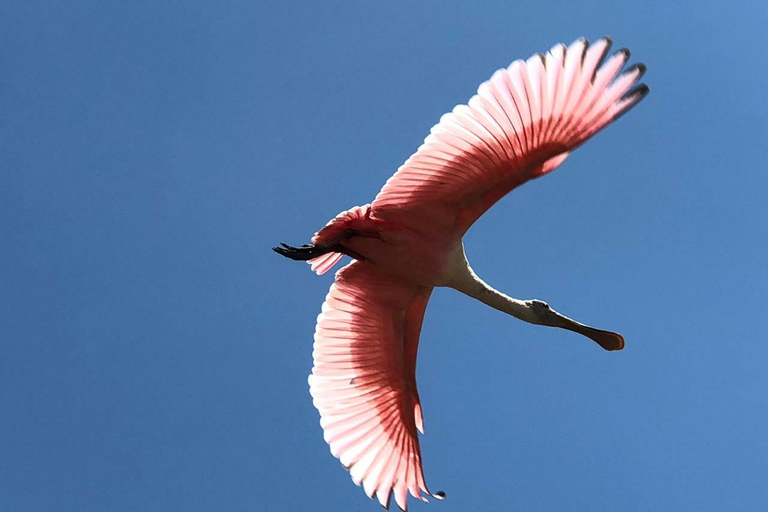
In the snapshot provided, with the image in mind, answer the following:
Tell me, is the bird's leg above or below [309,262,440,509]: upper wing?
above

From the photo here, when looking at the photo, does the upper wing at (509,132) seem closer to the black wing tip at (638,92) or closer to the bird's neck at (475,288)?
the black wing tip at (638,92)

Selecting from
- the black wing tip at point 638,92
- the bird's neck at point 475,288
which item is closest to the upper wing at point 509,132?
the black wing tip at point 638,92

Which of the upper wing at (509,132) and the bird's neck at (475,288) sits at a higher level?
the upper wing at (509,132)

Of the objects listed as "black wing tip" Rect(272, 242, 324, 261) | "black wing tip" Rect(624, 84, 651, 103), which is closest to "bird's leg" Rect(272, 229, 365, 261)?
"black wing tip" Rect(272, 242, 324, 261)

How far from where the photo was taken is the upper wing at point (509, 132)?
7.82 metres

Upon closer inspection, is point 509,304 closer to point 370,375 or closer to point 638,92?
point 370,375

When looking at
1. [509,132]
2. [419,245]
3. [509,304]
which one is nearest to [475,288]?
[509,304]

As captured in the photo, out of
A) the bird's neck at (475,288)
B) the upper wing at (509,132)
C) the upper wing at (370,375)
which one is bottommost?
the upper wing at (370,375)

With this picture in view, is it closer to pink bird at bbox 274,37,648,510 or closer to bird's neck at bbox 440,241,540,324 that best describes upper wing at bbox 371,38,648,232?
pink bird at bbox 274,37,648,510

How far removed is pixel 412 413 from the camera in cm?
1015

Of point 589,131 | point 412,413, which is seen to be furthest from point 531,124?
point 412,413

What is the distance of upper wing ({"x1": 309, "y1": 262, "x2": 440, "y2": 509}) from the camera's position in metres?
9.76

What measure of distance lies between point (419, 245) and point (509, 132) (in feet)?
4.85

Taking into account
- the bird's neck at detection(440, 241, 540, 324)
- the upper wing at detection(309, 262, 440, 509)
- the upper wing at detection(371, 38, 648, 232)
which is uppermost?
the upper wing at detection(371, 38, 648, 232)
